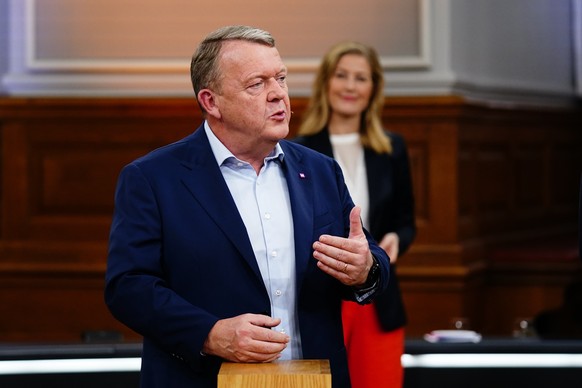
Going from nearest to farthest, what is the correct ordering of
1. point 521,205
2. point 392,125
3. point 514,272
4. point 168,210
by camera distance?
point 168,210, point 392,125, point 514,272, point 521,205

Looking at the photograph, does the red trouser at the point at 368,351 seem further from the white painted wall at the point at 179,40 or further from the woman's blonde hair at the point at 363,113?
the white painted wall at the point at 179,40

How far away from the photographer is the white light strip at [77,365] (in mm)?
3916

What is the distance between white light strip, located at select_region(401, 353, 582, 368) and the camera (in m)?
3.97

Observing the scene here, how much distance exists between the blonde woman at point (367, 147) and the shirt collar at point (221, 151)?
1.33 metres

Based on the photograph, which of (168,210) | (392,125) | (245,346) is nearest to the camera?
(245,346)

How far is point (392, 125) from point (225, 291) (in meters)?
3.61

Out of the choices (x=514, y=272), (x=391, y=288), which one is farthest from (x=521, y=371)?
(x=514, y=272)

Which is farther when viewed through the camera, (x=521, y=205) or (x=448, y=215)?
(x=521, y=205)

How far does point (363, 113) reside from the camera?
4234mm

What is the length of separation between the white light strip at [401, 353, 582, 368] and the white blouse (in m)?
0.51

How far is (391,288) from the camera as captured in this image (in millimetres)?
3889

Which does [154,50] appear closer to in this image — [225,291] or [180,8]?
[180,8]

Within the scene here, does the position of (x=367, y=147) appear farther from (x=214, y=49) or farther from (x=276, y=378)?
(x=276, y=378)

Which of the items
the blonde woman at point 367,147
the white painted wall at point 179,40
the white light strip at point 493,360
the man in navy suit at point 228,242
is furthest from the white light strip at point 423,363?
the white painted wall at point 179,40
